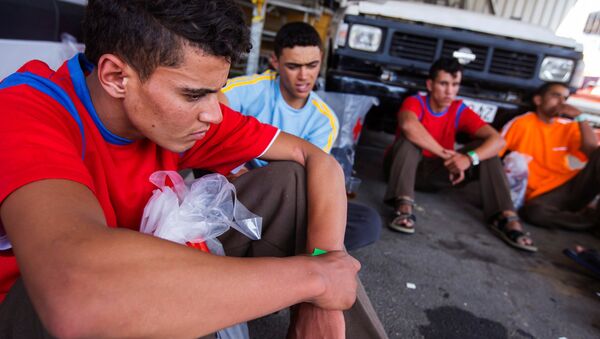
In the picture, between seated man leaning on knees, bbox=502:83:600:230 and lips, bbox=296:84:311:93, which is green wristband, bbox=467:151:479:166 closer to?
seated man leaning on knees, bbox=502:83:600:230

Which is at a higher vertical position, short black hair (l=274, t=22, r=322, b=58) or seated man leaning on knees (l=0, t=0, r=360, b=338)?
short black hair (l=274, t=22, r=322, b=58)

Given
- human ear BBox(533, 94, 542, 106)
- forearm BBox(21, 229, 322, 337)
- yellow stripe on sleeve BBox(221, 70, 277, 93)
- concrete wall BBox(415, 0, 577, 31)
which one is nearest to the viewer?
forearm BBox(21, 229, 322, 337)

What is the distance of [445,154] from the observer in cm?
318

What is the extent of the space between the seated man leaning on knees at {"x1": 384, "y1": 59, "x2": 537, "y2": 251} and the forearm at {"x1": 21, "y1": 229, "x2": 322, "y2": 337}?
7.14ft

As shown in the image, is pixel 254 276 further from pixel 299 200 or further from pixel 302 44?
pixel 302 44

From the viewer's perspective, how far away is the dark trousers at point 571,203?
10.9ft

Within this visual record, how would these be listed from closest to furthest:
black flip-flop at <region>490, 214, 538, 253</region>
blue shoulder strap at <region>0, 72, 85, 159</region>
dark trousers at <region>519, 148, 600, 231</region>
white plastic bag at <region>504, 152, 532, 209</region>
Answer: blue shoulder strap at <region>0, 72, 85, 159</region>, black flip-flop at <region>490, 214, 538, 253</region>, dark trousers at <region>519, 148, 600, 231</region>, white plastic bag at <region>504, 152, 532, 209</region>

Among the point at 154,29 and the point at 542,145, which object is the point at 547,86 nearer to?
the point at 542,145

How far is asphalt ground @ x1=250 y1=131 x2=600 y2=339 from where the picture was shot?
1922 millimetres

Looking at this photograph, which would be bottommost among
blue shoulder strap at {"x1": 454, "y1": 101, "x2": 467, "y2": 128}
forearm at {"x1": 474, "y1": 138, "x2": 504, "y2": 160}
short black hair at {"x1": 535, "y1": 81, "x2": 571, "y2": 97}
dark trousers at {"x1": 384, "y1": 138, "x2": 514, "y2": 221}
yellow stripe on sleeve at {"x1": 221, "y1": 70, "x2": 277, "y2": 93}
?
dark trousers at {"x1": 384, "y1": 138, "x2": 514, "y2": 221}

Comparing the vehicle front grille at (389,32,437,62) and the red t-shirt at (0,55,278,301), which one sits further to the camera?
the vehicle front grille at (389,32,437,62)

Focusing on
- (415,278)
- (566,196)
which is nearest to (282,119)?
(415,278)

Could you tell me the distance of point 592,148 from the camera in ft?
11.2

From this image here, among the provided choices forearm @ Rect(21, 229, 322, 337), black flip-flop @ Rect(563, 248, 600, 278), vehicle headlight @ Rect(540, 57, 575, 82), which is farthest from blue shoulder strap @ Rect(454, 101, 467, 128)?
forearm @ Rect(21, 229, 322, 337)
